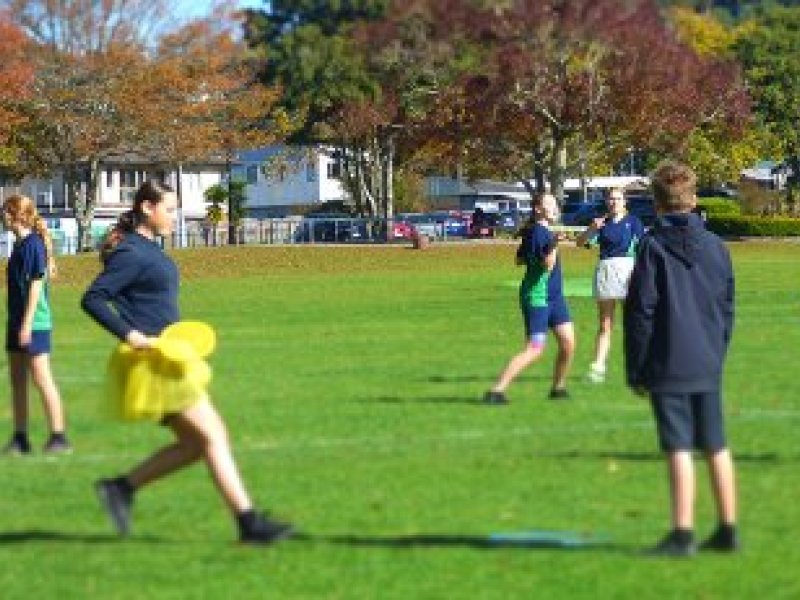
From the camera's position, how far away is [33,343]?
15133 millimetres

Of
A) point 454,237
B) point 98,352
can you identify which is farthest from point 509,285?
point 454,237

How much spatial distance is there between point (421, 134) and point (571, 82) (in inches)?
288

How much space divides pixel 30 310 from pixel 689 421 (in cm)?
621

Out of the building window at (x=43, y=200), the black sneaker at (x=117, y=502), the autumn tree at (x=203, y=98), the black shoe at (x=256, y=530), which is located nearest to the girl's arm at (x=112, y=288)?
the black sneaker at (x=117, y=502)

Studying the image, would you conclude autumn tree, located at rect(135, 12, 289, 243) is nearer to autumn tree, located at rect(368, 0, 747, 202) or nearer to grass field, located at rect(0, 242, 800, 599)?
autumn tree, located at rect(368, 0, 747, 202)

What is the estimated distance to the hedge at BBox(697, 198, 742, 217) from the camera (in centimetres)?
7947

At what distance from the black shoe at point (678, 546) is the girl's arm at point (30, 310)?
20.2ft

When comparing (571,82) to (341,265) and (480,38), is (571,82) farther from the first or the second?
(341,265)

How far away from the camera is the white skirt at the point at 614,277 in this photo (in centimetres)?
2094

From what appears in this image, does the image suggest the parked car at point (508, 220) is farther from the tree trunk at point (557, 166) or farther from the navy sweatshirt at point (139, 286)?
the navy sweatshirt at point (139, 286)

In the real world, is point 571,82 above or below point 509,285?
above

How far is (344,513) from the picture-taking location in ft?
38.1

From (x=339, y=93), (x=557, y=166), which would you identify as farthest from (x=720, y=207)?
(x=339, y=93)

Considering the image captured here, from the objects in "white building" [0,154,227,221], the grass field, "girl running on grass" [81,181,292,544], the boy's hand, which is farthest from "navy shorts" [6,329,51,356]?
"white building" [0,154,227,221]
